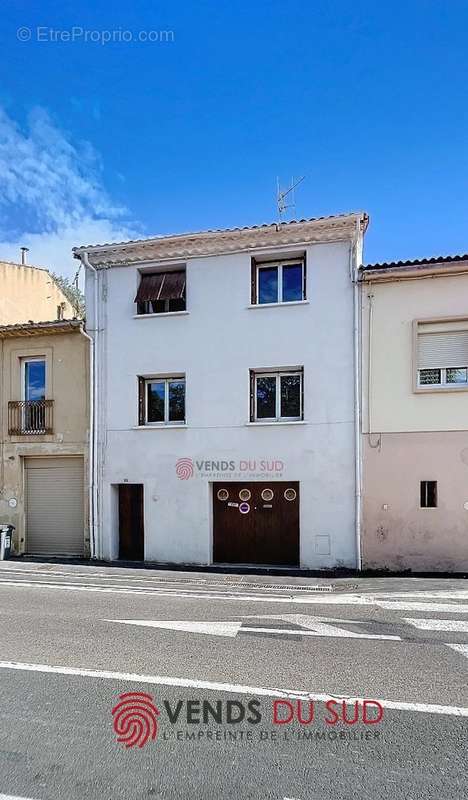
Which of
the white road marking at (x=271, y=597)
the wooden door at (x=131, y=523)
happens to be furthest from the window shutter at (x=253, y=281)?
the white road marking at (x=271, y=597)

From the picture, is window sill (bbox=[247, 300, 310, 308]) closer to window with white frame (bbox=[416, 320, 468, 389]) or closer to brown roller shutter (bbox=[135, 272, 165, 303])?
brown roller shutter (bbox=[135, 272, 165, 303])

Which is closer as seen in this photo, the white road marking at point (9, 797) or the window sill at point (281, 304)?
the white road marking at point (9, 797)

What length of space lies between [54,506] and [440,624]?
10921 millimetres

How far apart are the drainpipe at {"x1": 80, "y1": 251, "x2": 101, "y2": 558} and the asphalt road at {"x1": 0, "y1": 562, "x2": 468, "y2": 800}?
5.37 metres

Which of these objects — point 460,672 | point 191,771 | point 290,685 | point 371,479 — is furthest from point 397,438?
point 191,771

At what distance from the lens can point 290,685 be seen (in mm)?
4812

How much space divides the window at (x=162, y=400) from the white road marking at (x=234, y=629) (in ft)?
23.4

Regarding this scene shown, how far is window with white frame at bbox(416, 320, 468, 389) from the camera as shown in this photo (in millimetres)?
12125

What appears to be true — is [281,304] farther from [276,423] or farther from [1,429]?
[1,429]

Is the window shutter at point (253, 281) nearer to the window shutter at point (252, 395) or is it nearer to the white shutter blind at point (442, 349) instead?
the window shutter at point (252, 395)

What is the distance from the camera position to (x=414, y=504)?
474 inches

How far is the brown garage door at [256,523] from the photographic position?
12.9m

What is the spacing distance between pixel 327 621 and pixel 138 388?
8435 millimetres

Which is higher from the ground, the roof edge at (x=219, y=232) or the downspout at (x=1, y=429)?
the roof edge at (x=219, y=232)
